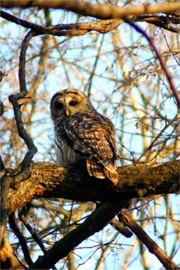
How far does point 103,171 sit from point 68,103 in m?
2.30

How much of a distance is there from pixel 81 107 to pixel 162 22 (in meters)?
1.69

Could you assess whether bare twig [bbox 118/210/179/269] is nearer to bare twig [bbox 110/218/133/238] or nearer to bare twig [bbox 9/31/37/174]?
bare twig [bbox 110/218/133/238]

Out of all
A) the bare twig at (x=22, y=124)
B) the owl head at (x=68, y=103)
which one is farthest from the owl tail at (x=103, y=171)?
the owl head at (x=68, y=103)

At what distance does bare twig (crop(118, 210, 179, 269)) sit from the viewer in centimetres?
389

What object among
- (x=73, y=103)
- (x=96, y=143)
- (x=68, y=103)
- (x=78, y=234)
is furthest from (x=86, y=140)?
(x=73, y=103)

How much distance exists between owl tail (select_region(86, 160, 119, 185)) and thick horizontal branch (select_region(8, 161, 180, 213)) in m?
0.04

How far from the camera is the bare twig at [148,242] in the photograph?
389 cm

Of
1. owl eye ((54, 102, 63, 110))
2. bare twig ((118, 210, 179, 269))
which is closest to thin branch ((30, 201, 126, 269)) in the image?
bare twig ((118, 210, 179, 269))

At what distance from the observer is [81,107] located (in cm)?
614

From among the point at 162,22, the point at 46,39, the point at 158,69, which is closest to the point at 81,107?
the point at 158,69

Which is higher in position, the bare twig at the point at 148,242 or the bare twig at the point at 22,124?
the bare twig at the point at 22,124

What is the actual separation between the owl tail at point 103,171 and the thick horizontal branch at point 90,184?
0.12ft

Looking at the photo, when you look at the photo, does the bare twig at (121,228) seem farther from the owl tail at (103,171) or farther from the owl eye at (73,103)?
the owl eye at (73,103)

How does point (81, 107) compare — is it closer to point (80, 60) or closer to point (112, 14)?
point (80, 60)
